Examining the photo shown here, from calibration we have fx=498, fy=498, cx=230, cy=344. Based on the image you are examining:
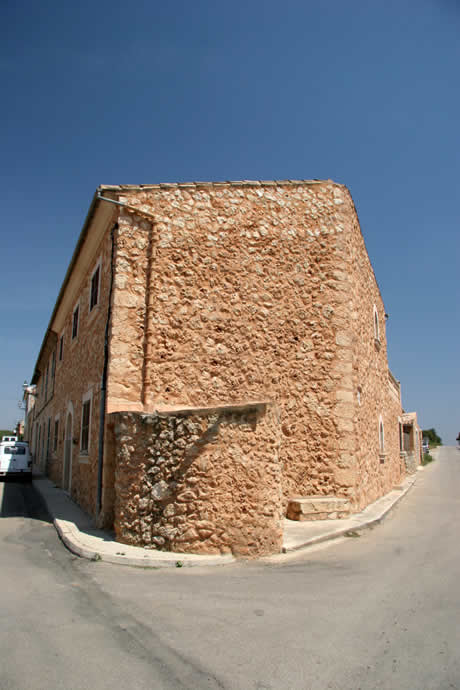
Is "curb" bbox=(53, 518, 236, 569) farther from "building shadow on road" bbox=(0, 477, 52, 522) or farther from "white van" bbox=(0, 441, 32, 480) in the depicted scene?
"white van" bbox=(0, 441, 32, 480)

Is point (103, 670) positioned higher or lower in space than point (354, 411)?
lower

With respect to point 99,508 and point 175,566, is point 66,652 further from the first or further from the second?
point 99,508

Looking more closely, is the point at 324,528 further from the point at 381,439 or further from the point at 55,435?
the point at 55,435

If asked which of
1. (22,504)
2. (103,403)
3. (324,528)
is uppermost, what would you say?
(103,403)

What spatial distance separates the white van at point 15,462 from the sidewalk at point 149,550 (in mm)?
9375

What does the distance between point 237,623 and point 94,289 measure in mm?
8281

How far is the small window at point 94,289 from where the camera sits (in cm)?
1063

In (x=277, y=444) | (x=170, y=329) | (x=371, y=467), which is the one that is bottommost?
(x=371, y=467)

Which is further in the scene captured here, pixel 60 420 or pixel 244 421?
pixel 60 420

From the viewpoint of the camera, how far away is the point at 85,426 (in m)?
10.8

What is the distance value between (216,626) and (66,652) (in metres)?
1.23

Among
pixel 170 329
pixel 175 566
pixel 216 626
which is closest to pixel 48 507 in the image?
pixel 170 329

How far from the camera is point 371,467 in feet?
38.8

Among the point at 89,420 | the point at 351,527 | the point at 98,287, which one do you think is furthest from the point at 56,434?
the point at 351,527
